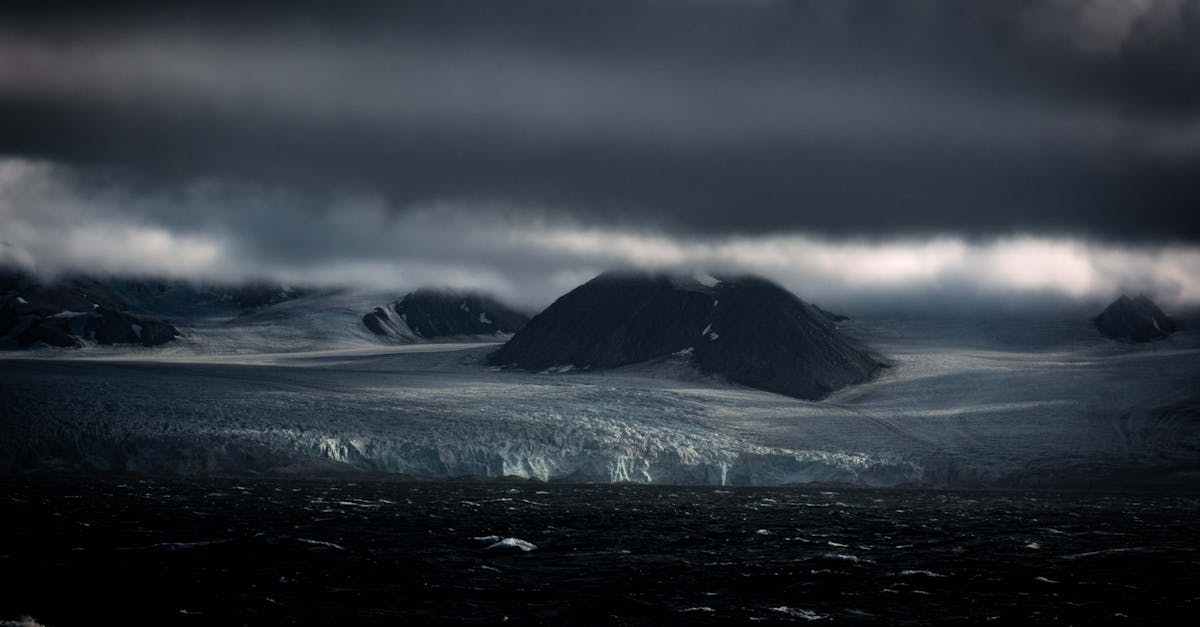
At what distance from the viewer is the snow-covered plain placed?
228 ft

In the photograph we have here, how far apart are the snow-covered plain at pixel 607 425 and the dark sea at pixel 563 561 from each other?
1353 cm

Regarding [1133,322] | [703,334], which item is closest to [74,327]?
[703,334]

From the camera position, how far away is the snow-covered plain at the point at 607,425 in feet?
228

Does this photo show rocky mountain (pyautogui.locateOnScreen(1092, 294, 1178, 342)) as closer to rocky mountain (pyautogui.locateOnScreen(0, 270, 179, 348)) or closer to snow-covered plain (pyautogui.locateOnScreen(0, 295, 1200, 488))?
snow-covered plain (pyautogui.locateOnScreen(0, 295, 1200, 488))

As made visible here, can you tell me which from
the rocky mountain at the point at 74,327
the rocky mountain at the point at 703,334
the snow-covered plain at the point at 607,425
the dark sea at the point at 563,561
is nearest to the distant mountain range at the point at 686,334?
the rocky mountain at the point at 703,334

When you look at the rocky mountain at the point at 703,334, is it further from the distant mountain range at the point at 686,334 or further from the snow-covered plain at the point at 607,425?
the snow-covered plain at the point at 607,425

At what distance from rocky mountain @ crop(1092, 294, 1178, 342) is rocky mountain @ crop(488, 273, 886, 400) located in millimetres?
31032

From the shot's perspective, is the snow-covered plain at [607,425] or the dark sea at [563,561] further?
the snow-covered plain at [607,425]

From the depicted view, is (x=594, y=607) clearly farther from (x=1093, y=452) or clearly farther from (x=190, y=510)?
(x=1093, y=452)

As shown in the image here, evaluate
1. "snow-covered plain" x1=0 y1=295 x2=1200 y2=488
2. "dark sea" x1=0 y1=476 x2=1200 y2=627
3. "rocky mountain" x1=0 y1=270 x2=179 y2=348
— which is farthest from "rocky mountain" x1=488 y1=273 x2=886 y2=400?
"dark sea" x1=0 y1=476 x2=1200 y2=627

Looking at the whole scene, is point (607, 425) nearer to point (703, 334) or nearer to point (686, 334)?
point (703, 334)

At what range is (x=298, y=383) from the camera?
89.3m

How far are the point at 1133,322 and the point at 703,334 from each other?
167 feet

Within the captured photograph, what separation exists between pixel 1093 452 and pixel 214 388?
6279 cm
